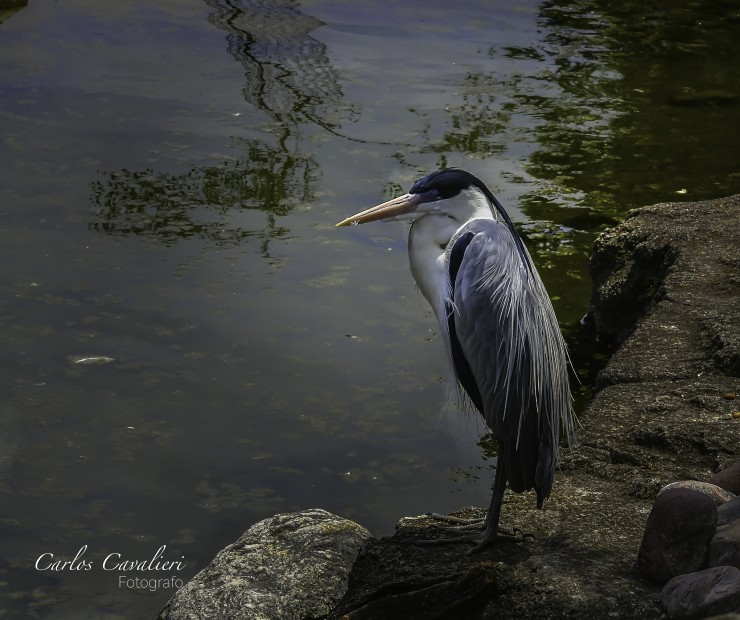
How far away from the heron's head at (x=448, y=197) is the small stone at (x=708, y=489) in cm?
104

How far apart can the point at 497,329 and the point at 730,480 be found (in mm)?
806

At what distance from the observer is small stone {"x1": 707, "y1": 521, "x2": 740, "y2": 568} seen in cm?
271

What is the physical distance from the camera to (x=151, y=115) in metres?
7.59

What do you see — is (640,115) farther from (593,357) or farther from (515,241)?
(515,241)

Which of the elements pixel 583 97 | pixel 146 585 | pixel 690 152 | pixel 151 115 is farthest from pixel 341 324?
pixel 583 97

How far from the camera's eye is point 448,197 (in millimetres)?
3430

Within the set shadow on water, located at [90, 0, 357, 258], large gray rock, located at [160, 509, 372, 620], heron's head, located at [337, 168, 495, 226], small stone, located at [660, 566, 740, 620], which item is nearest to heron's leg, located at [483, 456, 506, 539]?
large gray rock, located at [160, 509, 372, 620]

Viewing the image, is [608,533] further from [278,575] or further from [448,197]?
[448,197]

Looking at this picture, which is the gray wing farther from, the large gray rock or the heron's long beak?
the large gray rock

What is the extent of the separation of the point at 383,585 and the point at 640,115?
618 centimetres
